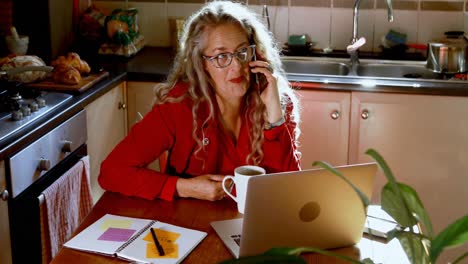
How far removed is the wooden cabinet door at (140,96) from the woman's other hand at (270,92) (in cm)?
107

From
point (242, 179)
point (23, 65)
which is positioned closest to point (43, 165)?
point (23, 65)

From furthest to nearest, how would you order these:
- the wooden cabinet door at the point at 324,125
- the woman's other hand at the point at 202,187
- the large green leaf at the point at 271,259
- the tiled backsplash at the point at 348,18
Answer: the tiled backsplash at the point at 348,18 → the wooden cabinet door at the point at 324,125 → the woman's other hand at the point at 202,187 → the large green leaf at the point at 271,259

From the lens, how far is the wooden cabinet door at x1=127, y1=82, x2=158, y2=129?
3.16m

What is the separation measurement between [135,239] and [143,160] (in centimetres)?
46

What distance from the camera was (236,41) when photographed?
2105mm

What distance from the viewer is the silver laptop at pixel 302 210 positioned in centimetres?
142

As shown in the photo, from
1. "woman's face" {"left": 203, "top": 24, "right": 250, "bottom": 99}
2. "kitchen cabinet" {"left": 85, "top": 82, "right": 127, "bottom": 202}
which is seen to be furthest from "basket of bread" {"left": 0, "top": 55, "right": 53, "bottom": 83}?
"woman's face" {"left": 203, "top": 24, "right": 250, "bottom": 99}

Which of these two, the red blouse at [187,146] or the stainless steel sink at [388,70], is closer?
the red blouse at [187,146]

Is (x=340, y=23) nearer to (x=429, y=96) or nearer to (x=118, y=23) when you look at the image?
(x=429, y=96)

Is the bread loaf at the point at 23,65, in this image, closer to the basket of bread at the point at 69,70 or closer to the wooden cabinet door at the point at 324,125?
the basket of bread at the point at 69,70

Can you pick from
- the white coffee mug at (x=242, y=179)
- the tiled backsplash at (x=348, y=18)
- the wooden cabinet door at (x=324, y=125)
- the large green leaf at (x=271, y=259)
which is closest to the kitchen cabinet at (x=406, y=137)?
the wooden cabinet door at (x=324, y=125)

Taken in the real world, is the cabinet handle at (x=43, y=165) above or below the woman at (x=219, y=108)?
below

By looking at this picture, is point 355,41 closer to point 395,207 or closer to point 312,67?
point 312,67

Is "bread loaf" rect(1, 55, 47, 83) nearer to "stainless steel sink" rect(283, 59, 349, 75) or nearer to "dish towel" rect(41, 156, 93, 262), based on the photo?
"dish towel" rect(41, 156, 93, 262)
